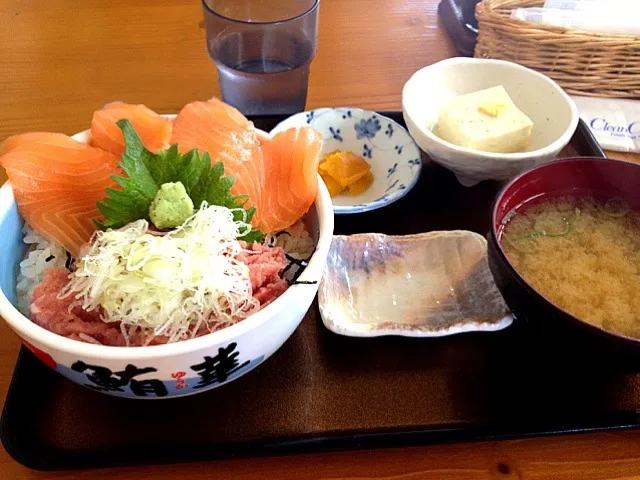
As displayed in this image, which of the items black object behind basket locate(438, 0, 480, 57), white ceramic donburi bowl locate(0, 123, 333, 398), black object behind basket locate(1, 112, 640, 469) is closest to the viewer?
white ceramic donburi bowl locate(0, 123, 333, 398)

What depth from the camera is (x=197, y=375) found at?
2.51 ft

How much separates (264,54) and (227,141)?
591mm

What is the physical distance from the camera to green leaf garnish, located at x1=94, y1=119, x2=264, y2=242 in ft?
2.84

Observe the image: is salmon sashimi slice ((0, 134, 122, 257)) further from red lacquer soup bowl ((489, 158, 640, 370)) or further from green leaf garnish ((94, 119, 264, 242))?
red lacquer soup bowl ((489, 158, 640, 370))

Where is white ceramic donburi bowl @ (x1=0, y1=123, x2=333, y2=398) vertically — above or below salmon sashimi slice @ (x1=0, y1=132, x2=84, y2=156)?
below

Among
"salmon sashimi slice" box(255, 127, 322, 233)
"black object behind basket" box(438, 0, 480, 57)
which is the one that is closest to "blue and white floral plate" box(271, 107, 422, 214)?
"salmon sashimi slice" box(255, 127, 322, 233)

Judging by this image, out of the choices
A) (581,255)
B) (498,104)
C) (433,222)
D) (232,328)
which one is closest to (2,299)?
(232,328)

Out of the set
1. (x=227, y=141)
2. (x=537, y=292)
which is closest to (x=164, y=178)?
(x=227, y=141)

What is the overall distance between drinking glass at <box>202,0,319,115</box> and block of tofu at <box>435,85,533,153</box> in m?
0.41

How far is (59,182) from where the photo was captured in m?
0.94

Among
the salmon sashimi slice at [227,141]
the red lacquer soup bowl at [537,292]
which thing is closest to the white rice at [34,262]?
the salmon sashimi slice at [227,141]

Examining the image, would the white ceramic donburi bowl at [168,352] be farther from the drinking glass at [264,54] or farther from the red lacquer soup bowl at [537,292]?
the drinking glass at [264,54]

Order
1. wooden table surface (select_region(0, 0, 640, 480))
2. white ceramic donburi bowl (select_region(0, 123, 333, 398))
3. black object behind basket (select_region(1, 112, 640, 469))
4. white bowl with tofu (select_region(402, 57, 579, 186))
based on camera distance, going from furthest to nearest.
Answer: wooden table surface (select_region(0, 0, 640, 480)) → white bowl with tofu (select_region(402, 57, 579, 186)) → black object behind basket (select_region(1, 112, 640, 469)) → white ceramic donburi bowl (select_region(0, 123, 333, 398))

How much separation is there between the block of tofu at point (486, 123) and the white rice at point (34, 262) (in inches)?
32.9
